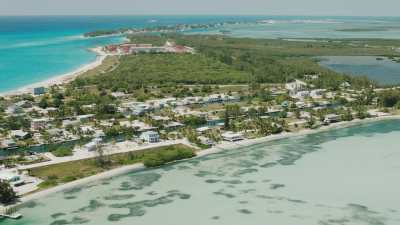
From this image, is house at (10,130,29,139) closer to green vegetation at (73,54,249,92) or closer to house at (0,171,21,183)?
house at (0,171,21,183)

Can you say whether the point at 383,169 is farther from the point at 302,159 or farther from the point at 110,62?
the point at 110,62

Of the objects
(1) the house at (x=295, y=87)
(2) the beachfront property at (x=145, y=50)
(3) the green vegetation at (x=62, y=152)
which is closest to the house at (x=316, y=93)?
(1) the house at (x=295, y=87)

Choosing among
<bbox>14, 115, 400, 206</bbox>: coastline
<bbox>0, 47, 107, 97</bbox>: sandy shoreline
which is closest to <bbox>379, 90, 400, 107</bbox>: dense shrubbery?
<bbox>14, 115, 400, 206</bbox>: coastline

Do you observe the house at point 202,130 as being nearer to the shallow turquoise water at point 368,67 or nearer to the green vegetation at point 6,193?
the green vegetation at point 6,193

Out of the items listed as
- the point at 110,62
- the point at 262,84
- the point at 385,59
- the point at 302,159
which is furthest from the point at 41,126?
the point at 385,59

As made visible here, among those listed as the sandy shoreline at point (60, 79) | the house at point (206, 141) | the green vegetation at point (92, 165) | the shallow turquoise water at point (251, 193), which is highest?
the sandy shoreline at point (60, 79)
